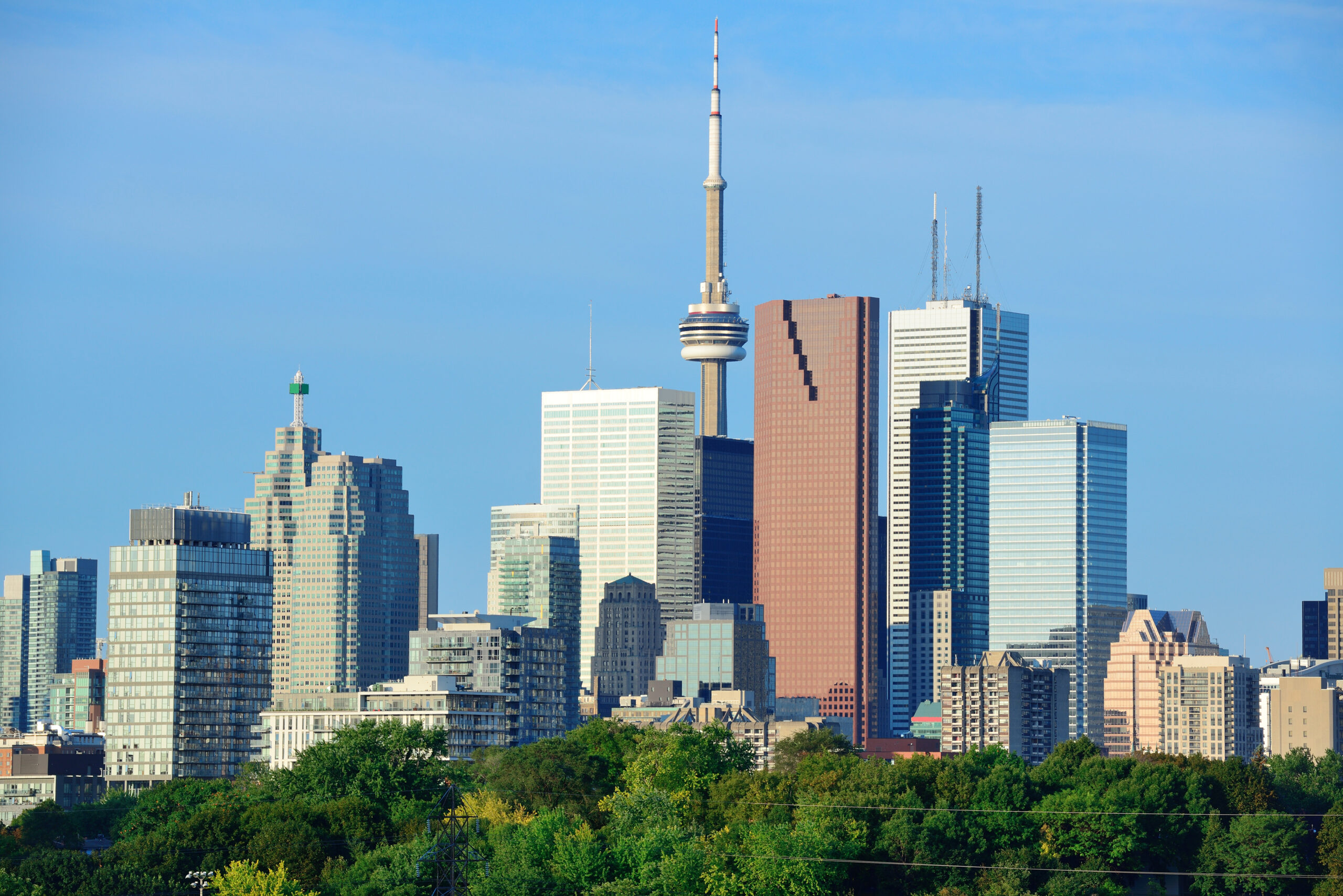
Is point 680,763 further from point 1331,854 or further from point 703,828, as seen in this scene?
point 1331,854

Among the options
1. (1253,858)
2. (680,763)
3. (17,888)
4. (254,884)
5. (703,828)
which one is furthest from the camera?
(680,763)

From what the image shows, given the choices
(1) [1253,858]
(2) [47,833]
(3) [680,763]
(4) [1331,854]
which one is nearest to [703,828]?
(3) [680,763]

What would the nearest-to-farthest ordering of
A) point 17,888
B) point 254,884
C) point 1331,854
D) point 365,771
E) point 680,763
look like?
1. point 254,884
2. point 17,888
3. point 365,771
4. point 1331,854
5. point 680,763

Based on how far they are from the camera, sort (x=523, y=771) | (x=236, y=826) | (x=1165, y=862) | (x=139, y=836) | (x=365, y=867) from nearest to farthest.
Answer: (x=365, y=867) → (x=236, y=826) → (x=139, y=836) → (x=1165, y=862) → (x=523, y=771)

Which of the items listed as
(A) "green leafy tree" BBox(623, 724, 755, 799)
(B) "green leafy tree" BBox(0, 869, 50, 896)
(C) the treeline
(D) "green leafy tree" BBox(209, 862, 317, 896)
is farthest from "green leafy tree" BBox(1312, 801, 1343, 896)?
(B) "green leafy tree" BBox(0, 869, 50, 896)

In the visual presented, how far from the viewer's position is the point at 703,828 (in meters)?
159

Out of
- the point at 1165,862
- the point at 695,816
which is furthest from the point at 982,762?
the point at 695,816

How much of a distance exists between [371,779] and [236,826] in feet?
65.4

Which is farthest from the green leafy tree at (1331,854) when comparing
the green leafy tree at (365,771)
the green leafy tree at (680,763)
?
the green leafy tree at (365,771)

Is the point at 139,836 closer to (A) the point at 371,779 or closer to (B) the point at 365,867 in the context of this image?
(A) the point at 371,779

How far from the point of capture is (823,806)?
153 metres

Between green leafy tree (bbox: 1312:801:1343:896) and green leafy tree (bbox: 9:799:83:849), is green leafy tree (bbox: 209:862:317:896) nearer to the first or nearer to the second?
green leafy tree (bbox: 9:799:83:849)

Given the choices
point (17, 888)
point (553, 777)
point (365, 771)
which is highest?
point (365, 771)

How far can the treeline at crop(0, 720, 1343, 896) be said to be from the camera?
448 feet
